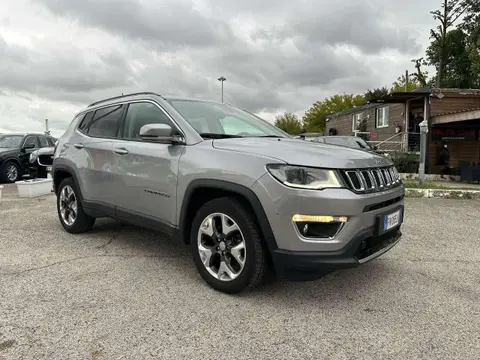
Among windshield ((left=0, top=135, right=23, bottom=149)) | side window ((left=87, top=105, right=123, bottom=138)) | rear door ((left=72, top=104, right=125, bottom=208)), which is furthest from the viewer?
windshield ((left=0, top=135, right=23, bottom=149))

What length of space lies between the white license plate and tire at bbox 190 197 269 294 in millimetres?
989

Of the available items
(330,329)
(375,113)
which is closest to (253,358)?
(330,329)

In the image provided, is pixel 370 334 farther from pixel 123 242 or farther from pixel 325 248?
pixel 123 242

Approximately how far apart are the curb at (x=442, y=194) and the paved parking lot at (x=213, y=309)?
490cm

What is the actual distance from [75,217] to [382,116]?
70.3 feet

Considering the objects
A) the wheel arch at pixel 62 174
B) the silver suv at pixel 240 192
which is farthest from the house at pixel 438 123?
the wheel arch at pixel 62 174

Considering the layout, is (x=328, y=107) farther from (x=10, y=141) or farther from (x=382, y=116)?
(x=10, y=141)

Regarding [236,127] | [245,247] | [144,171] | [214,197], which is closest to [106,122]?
[144,171]

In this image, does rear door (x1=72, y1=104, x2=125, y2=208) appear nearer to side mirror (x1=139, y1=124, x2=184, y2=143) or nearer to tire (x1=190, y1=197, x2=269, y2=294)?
side mirror (x1=139, y1=124, x2=184, y2=143)

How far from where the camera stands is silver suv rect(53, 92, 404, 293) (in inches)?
113

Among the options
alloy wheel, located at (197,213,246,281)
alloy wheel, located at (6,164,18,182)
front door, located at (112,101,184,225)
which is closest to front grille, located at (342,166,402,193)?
alloy wheel, located at (197,213,246,281)

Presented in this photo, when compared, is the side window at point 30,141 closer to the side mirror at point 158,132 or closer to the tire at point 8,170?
the tire at point 8,170

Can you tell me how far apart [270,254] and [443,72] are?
1684 inches

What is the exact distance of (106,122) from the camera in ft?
15.7
